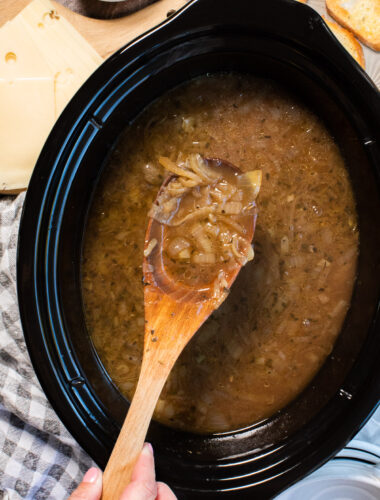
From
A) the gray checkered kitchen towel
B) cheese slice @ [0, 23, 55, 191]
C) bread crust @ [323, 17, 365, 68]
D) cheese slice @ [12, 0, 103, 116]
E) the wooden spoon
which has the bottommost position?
the gray checkered kitchen towel

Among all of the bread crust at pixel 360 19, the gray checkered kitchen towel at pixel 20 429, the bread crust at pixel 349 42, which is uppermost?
the bread crust at pixel 360 19

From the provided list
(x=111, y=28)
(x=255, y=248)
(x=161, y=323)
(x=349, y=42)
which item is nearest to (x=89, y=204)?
(x=161, y=323)

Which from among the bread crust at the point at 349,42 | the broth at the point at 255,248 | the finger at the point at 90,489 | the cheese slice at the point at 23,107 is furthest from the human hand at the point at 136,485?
the bread crust at the point at 349,42

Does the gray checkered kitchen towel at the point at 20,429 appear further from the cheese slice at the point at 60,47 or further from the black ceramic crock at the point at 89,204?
the cheese slice at the point at 60,47

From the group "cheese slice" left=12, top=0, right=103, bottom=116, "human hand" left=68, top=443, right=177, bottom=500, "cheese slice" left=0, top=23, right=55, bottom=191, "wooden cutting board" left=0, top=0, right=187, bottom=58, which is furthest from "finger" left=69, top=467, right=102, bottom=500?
"wooden cutting board" left=0, top=0, right=187, bottom=58

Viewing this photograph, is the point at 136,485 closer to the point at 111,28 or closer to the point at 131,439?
the point at 131,439

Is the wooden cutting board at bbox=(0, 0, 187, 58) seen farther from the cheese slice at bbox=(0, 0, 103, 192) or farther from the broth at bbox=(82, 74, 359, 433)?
the broth at bbox=(82, 74, 359, 433)

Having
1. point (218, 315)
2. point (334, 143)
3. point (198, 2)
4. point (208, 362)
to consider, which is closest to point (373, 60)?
point (334, 143)
